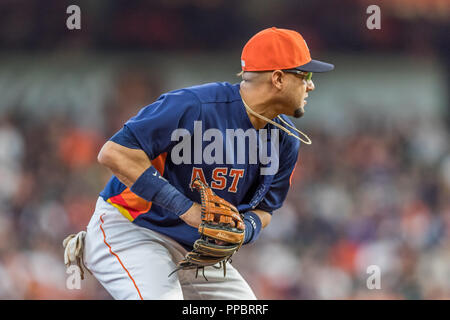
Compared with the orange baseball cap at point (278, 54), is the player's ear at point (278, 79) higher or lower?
lower

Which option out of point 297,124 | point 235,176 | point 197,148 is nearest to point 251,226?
point 235,176

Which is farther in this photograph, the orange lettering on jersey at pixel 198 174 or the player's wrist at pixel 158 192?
the orange lettering on jersey at pixel 198 174

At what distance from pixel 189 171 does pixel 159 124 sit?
301 millimetres

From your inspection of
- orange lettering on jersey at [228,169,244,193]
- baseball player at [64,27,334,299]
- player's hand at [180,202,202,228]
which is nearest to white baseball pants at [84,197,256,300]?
baseball player at [64,27,334,299]

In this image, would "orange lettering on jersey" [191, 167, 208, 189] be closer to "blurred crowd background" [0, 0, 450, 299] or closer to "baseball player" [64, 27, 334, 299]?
"baseball player" [64, 27, 334, 299]

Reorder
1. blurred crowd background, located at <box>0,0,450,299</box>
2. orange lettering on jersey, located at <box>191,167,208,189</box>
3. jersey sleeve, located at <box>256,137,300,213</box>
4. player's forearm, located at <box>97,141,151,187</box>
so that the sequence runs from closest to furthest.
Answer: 1. player's forearm, located at <box>97,141,151,187</box>
2. orange lettering on jersey, located at <box>191,167,208,189</box>
3. jersey sleeve, located at <box>256,137,300,213</box>
4. blurred crowd background, located at <box>0,0,450,299</box>

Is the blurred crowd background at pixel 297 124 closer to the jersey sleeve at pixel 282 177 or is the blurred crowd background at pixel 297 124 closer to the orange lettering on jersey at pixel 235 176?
the jersey sleeve at pixel 282 177

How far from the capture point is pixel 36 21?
915cm

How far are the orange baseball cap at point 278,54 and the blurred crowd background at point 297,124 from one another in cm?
419

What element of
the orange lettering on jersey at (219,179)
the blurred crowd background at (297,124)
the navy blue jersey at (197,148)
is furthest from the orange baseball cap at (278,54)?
the blurred crowd background at (297,124)

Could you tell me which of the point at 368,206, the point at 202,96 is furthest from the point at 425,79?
the point at 202,96

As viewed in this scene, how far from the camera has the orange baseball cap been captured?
288cm

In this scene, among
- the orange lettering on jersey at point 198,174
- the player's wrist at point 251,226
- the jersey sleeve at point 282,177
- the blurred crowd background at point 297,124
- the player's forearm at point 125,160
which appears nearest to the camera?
the player's forearm at point 125,160

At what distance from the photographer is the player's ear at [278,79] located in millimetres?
2896
